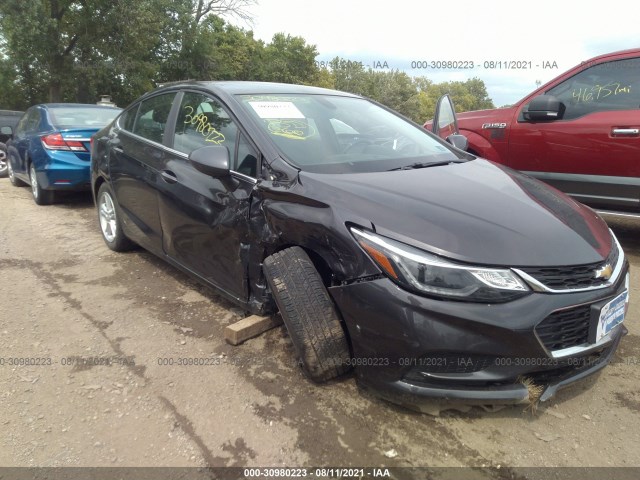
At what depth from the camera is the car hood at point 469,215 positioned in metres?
2.04

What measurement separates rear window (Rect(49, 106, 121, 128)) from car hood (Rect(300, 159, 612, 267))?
208 inches

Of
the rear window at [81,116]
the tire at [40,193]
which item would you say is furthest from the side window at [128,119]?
the tire at [40,193]

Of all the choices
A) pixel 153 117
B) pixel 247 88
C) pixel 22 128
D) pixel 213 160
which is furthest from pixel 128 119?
pixel 22 128

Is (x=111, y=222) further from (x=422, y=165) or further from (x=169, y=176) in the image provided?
(x=422, y=165)

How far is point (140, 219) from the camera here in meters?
3.90

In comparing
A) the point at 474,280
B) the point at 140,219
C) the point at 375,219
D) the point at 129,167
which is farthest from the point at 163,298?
the point at 474,280

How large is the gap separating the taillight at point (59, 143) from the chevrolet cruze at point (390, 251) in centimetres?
351

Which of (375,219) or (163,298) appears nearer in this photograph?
(375,219)

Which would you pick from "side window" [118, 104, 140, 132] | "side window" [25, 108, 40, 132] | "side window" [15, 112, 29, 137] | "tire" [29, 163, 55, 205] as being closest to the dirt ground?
"side window" [118, 104, 140, 132]

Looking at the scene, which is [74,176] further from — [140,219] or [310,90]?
[310,90]

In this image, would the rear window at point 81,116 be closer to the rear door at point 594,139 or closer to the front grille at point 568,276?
the rear door at point 594,139

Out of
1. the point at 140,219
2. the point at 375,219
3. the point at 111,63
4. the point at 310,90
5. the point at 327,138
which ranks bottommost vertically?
the point at 140,219

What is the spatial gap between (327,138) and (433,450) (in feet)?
6.01

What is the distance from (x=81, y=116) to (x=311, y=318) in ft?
19.7
